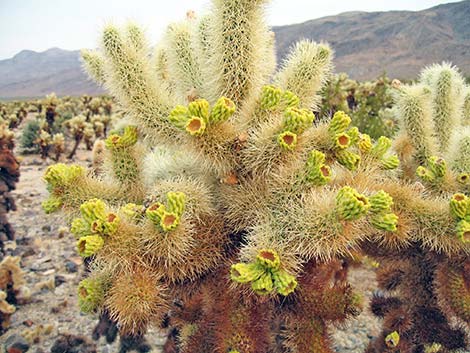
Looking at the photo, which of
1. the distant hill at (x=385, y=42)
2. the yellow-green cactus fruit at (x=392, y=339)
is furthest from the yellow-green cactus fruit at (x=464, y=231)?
the distant hill at (x=385, y=42)

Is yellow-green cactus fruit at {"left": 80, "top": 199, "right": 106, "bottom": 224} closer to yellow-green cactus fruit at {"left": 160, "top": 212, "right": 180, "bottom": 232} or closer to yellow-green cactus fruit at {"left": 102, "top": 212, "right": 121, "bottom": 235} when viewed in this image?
yellow-green cactus fruit at {"left": 102, "top": 212, "right": 121, "bottom": 235}

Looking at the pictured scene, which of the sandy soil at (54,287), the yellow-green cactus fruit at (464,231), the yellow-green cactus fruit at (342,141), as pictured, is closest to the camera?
the yellow-green cactus fruit at (342,141)

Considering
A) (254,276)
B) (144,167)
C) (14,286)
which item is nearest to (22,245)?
(14,286)

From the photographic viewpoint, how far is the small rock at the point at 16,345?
3.56 m

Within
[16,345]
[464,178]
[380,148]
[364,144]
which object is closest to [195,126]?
[364,144]

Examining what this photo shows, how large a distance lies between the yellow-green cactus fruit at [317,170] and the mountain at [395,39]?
289 ft

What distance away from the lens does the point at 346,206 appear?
1.31m

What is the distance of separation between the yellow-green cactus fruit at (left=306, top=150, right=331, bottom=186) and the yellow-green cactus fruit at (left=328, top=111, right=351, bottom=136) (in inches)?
5.1

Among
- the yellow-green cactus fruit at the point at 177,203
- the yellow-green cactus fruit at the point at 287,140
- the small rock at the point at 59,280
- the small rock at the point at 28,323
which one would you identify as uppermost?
the yellow-green cactus fruit at the point at 287,140

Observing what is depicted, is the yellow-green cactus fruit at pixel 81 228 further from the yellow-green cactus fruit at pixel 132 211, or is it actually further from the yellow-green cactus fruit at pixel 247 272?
the yellow-green cactus fruit at pixel 247 272

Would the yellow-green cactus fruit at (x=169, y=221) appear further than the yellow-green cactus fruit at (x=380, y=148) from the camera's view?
No

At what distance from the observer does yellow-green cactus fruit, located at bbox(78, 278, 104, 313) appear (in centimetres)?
157

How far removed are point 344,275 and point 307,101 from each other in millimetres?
1407

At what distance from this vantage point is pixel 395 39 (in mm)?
123500
